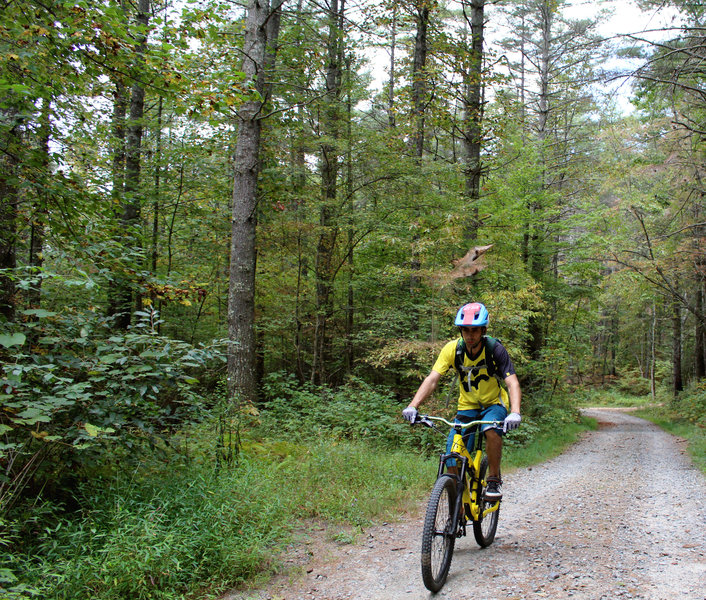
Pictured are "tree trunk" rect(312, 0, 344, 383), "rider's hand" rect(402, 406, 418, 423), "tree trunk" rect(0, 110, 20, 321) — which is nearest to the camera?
"rider's hand" rect(402, 406, 418, 423)

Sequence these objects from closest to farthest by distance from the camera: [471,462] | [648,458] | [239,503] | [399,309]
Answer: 1. [471,462]
2. [239,503]
3. [648,458]
4. [399,309]

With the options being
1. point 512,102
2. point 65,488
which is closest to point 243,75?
point 65,488

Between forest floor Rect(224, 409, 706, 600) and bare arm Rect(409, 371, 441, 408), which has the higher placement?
bare arm Rect(409, 371, 441, 408)

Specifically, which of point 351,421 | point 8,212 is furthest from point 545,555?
point 8,212

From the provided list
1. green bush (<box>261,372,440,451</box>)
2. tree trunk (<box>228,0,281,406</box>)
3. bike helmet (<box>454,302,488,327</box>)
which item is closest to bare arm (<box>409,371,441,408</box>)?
bike helmet (<box>454,302,488,327</box>)

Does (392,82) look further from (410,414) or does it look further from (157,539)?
(157,539)

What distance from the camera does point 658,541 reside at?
454 centimetres

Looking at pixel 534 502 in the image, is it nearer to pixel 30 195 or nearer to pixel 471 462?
pixel 471 462

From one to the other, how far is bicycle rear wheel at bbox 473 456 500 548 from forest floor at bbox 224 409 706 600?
10 cm

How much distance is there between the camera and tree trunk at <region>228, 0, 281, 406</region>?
7.66m

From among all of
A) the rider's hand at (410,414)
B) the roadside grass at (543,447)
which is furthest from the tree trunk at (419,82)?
the rider's hand at (410,414)

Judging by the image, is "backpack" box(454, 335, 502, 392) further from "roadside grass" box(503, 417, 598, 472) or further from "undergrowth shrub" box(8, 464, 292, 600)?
"roadside grass" box(503, 417, 598, 472)

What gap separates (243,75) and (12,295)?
11.1ft

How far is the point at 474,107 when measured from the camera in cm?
1229
